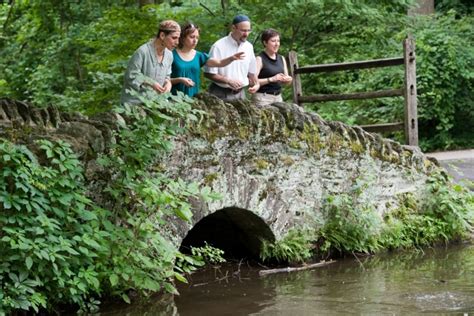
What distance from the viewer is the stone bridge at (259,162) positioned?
306 inches

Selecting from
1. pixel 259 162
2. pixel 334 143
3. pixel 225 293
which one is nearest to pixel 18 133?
pixel 225 293

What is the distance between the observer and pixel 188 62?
9125mm

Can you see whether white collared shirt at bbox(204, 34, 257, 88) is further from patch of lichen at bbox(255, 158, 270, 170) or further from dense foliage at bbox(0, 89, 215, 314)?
dense foliage at bbox(0, 89, 215, 314)

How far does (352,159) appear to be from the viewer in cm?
1013

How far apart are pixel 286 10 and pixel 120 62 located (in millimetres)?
2754

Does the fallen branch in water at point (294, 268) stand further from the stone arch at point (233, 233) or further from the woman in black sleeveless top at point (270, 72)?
the woman in black sleeveless top at point (270, 72)

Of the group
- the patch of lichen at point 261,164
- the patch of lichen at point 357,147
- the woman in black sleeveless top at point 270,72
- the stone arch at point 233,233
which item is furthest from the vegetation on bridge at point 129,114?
the woman in black sleeveless top at point 270,72

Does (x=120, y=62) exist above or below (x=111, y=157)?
above

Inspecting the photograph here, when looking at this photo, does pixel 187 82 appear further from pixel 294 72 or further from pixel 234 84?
pixel 294 72

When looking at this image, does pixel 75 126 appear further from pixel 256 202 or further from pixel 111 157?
pixel 256 202

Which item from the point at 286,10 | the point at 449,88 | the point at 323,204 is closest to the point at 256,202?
the point at 323,204

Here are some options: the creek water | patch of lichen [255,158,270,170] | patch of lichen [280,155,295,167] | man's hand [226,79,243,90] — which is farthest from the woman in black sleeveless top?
the creek water

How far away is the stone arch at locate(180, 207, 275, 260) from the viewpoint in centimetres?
931

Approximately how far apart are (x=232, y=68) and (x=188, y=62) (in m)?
0.57
